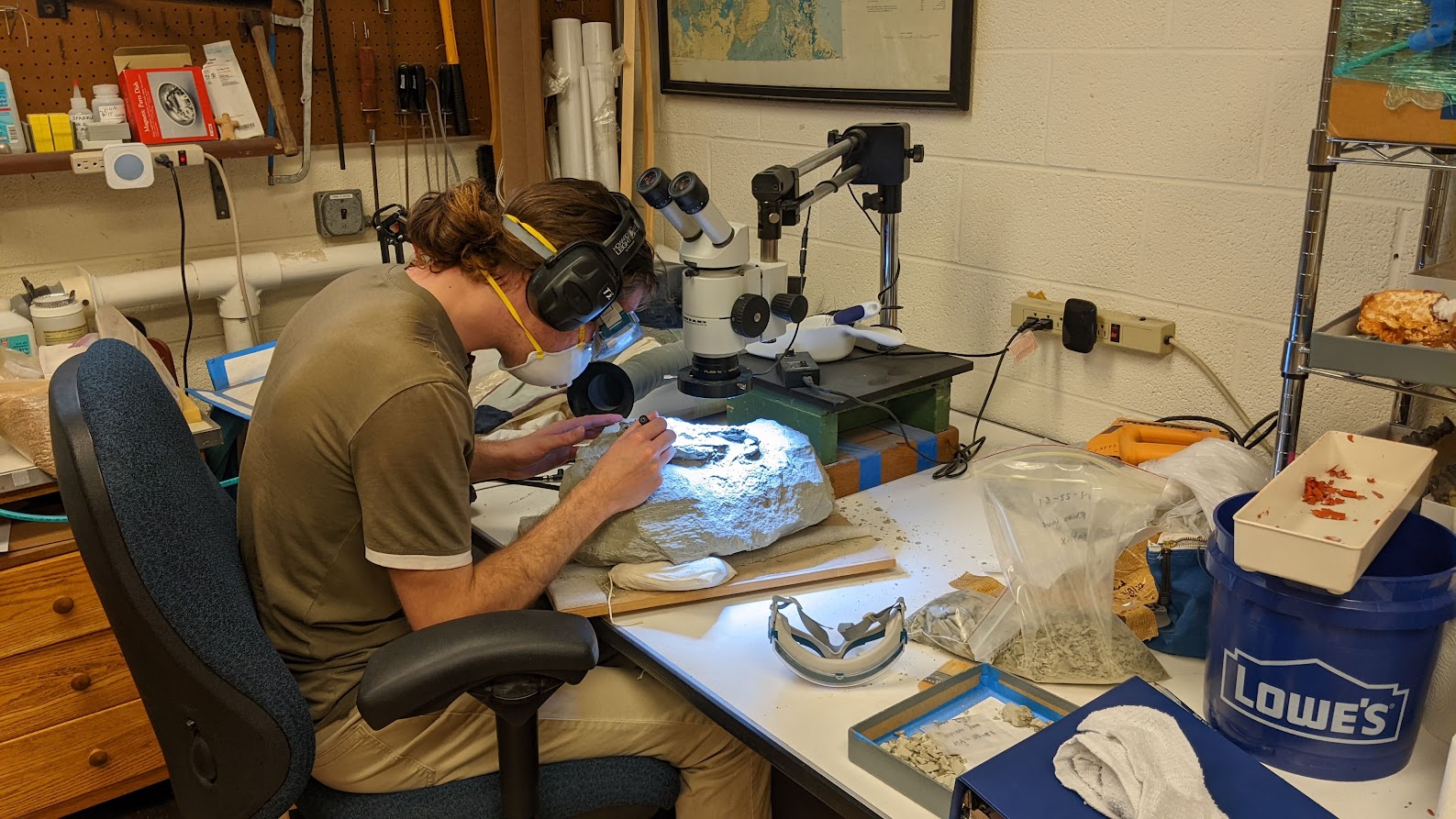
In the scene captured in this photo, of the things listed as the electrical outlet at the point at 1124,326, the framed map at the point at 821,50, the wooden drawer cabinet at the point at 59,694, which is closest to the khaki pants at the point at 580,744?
the wooden drawer cabinet at the point at 59,694

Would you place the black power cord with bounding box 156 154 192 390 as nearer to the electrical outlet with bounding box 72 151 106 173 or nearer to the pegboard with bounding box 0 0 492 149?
the electrical outlet with bounding box 72 151 106 173

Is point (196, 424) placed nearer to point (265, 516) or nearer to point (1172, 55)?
point (265, 516)

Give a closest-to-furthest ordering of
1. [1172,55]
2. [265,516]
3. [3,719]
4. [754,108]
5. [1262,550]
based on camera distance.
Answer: [1262,550] → [265,516] → [1172,55] → [3,719] → [754,108]

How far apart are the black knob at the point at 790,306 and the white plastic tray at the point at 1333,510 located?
0.66 metres

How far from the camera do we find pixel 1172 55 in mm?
1687

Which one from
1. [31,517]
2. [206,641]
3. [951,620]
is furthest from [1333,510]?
[31,517]

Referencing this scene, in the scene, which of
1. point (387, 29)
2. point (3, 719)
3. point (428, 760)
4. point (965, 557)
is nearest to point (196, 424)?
point (3, 719)

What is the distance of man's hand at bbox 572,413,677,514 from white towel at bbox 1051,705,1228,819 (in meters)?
0.64

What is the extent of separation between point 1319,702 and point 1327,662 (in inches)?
1.8

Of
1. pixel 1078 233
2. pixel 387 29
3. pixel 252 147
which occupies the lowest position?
pixel 1078 233

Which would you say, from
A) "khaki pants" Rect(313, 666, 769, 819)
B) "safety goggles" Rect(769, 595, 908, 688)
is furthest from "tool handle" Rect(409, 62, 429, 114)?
"safety goggles" Rect(769, 595, 908, 688)

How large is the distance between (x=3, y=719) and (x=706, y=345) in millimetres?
1457

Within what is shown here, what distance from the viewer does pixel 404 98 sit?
261cm

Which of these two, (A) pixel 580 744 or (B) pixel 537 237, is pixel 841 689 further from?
(B) pixel 537 237
